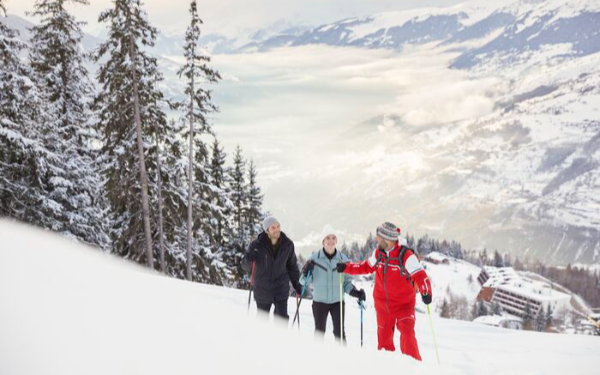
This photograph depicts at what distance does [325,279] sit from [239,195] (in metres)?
22.7

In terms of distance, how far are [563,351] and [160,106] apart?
16364 mm

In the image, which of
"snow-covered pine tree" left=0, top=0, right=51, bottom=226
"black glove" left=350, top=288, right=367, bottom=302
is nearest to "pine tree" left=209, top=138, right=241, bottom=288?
"snow-covered pine tree" left=0, top=0, right=51, bottom=226

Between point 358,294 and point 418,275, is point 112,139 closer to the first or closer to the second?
point 358,294

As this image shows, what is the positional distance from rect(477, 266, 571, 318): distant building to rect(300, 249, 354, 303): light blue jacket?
425ft

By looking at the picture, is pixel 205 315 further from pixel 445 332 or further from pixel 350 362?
pixel 445 332

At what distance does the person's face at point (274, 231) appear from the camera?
657 centimetres

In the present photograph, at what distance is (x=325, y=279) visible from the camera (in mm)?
6969

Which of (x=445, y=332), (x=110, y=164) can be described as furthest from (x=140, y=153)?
(x=445, y=332)

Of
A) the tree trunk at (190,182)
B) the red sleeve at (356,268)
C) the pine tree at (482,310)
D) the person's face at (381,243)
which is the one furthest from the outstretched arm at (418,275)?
the pine tree at (482,310)

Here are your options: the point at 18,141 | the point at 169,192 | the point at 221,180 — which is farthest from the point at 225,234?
the point at 18,141

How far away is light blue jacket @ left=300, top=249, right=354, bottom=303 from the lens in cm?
696

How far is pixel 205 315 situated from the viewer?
13.4 feet

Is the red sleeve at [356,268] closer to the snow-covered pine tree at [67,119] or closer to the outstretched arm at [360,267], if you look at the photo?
the outstretched arm at [360,267]

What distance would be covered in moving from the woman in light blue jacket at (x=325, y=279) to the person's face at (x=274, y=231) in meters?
0.75
